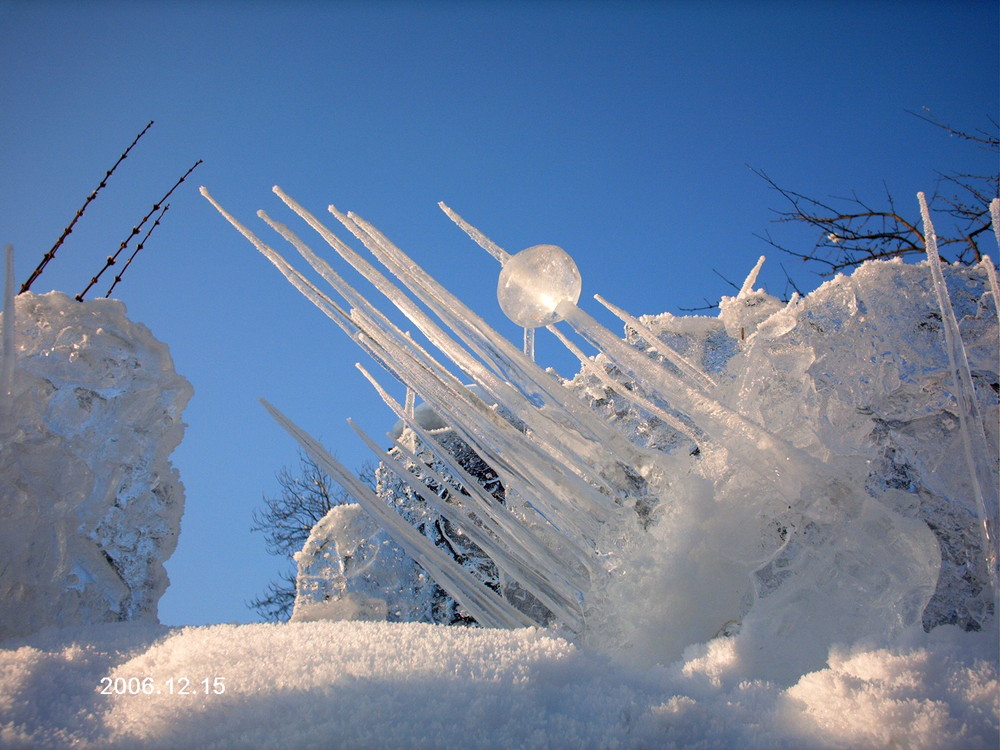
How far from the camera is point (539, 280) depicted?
1.61 m

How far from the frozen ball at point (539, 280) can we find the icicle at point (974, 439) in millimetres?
750

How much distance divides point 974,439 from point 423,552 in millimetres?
1317

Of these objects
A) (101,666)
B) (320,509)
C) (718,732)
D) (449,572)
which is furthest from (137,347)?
(320,509)

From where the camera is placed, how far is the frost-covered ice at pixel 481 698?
88cm

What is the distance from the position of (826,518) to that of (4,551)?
6.35ft

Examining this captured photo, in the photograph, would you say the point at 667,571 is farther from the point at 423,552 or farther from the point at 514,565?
the point at 423,552

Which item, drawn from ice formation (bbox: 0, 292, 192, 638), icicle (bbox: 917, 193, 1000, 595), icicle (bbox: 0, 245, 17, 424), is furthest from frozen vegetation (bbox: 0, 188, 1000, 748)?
icicle (bbox: 0, 245, 17, 424)

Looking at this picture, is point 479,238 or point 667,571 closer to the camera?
point 667,571

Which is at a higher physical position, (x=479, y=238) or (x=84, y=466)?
(x=479, y=238)

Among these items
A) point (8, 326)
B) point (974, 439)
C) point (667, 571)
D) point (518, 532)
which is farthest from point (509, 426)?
point (8, 326)

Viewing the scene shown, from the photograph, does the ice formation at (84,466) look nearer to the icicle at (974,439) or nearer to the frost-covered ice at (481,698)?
the frost-covered ice at (481,698)

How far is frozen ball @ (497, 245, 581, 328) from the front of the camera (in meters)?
1.61

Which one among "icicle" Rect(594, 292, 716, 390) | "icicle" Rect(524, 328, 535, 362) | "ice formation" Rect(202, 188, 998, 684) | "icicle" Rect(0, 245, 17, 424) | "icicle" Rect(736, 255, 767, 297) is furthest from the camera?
"icicle" Rect(736, 255, 767, 297)

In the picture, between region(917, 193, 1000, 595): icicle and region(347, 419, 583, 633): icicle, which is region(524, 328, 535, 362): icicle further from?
region(917, 193, 1000, 595): icicle
